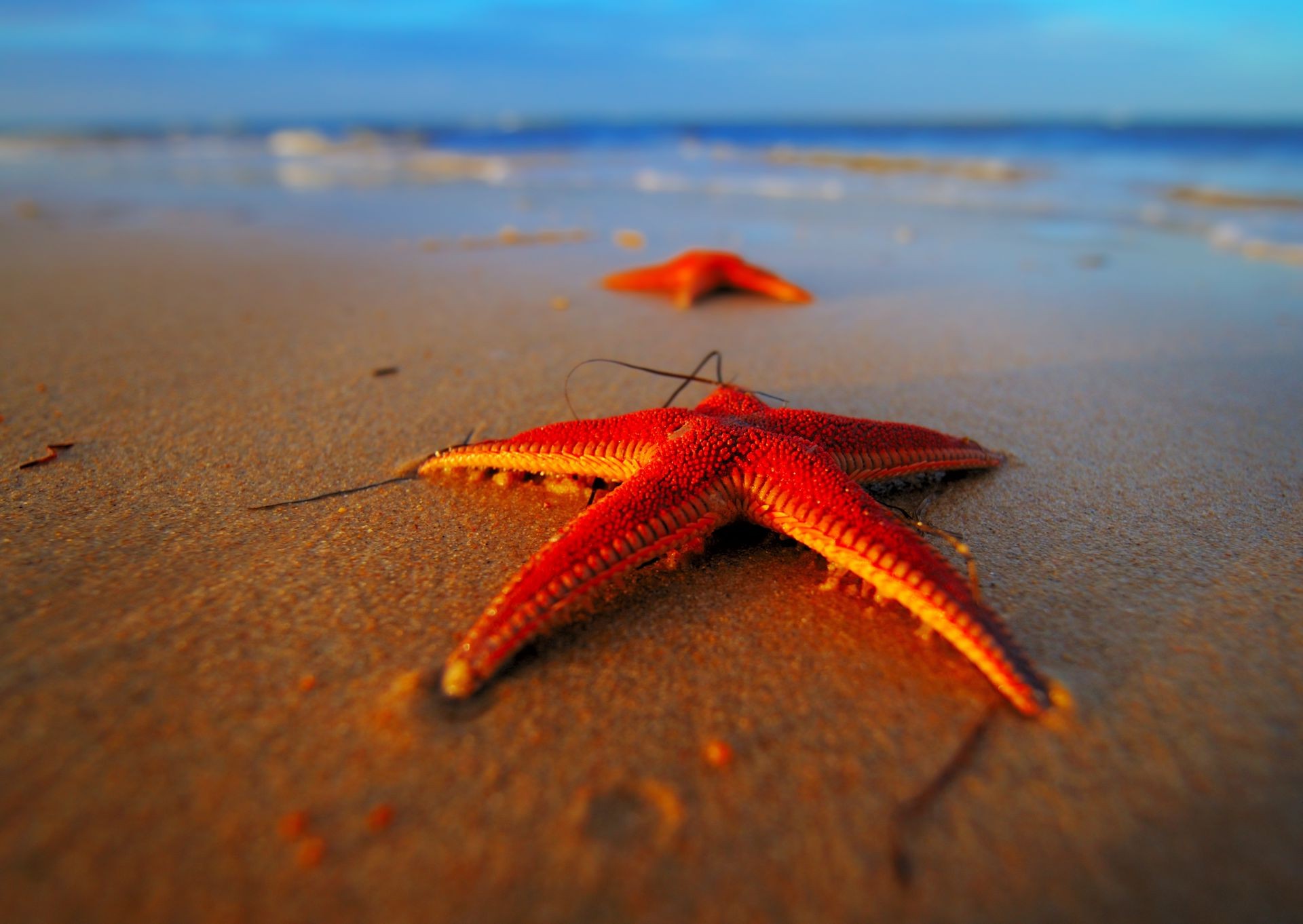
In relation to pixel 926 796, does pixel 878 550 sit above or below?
above

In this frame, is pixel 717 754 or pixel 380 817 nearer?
pixel 380 817

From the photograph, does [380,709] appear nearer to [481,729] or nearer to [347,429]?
[481,729]

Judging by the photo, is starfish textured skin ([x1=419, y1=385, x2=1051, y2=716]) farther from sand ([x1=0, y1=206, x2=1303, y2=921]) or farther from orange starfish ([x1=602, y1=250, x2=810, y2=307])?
orange starfish ([x1=602, y1=250, x2=810, y2=307])

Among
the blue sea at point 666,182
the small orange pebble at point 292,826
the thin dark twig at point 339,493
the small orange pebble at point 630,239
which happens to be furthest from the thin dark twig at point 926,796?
the blue sea at point 666,182

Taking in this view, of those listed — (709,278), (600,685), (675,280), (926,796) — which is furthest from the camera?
(675,280)

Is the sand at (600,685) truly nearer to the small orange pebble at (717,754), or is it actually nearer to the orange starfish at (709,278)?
the small orange pebble at (717,754)

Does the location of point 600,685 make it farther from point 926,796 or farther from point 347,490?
point 347,490

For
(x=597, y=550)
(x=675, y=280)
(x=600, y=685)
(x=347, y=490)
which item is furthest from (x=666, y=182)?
(x=600, y=685)
